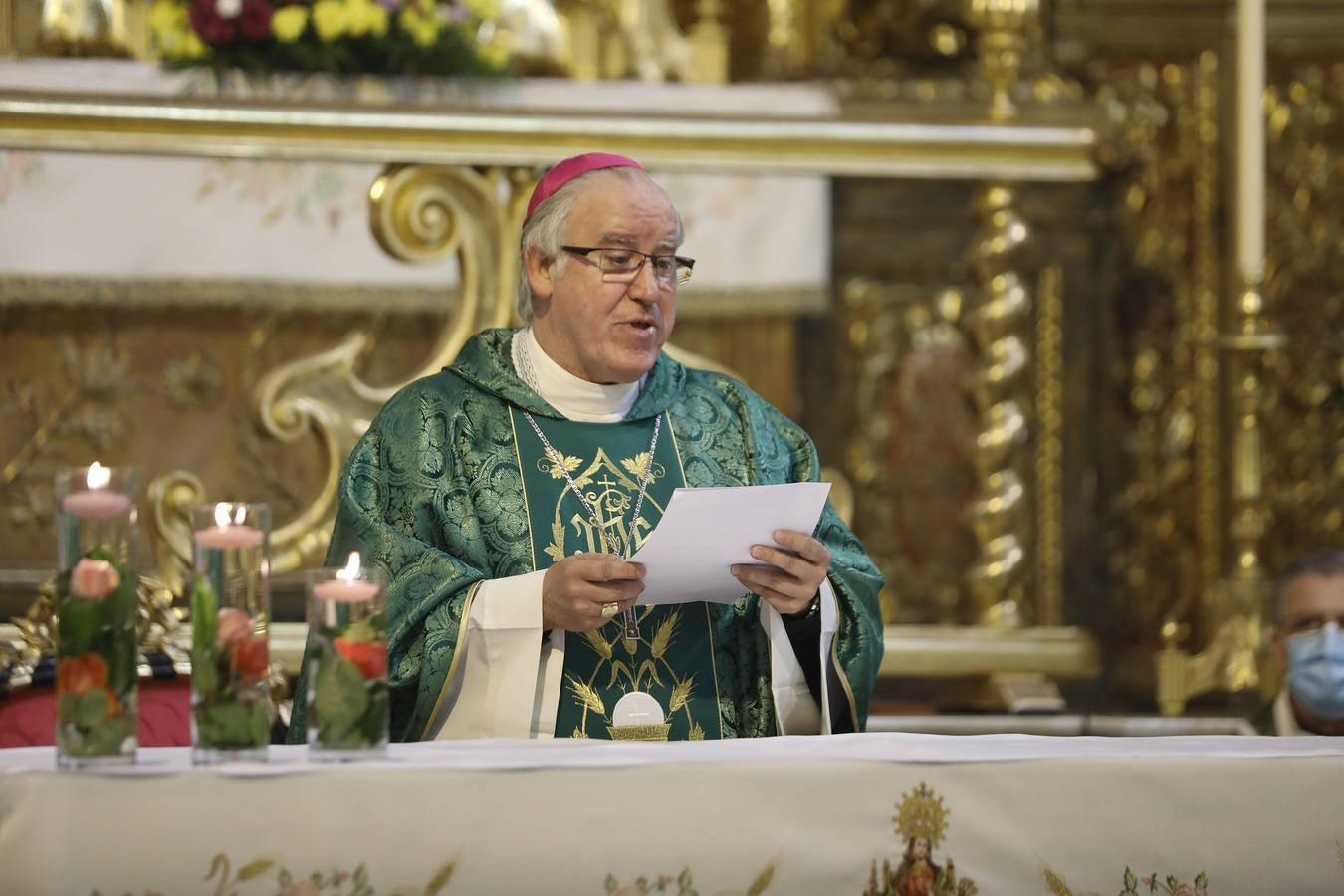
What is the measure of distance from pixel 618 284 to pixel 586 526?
423 millimetres

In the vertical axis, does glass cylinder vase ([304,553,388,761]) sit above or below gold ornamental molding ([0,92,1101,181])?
below

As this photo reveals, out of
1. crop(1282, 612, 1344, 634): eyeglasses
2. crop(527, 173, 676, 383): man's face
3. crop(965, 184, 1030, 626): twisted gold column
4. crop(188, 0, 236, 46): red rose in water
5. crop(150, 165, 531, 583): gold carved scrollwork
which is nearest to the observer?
crop(527, 173, 676, 383): man's face

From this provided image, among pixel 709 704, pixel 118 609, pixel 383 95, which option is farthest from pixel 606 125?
pixel 118 609

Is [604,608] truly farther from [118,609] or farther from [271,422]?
[271,422]

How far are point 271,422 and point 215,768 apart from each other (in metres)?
2.16

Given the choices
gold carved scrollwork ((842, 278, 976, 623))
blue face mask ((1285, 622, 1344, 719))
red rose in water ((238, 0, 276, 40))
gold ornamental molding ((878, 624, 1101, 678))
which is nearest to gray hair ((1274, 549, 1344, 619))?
blue face mask ((1285, 622, 1344, 719))

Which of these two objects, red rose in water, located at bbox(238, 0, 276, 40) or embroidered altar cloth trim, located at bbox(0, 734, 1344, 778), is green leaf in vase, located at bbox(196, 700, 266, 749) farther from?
red rose in water, located at bbox(238, 0, 276, 40)

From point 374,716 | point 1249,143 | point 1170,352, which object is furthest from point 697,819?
point 1170,352

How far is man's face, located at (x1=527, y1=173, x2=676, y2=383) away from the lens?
3.58 meters

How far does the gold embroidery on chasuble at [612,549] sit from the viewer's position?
346 centimetres

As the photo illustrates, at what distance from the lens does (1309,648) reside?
12.8 feet

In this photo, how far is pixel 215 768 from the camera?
2.38 metres

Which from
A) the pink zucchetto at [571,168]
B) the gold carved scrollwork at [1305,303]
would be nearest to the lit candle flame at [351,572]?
the pink zucchetto at [571,168]

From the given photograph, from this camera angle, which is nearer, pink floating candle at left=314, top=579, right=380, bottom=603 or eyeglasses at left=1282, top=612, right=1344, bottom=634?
pink floating candle at left=314, top=579, right=380, bottom=603
